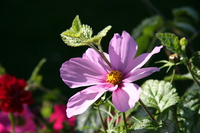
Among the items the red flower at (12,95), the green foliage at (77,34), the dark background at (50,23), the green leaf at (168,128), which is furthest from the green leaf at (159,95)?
the dark background at (50,23)

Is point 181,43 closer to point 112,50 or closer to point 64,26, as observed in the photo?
point 112,50

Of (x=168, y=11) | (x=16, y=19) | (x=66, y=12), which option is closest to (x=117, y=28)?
(x=168, y=11)

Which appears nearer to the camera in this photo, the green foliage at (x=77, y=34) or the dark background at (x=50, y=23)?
the green foliage at (x=77, y=34)

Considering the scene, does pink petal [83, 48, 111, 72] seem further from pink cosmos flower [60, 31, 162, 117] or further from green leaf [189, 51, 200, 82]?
green leaf [189, 51, 200, 82]

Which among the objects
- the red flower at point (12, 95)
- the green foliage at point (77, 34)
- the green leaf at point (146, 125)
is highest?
the red flower at point (12, 95)

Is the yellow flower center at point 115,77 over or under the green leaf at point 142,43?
under

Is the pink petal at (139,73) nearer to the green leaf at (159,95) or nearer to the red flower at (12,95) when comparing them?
the green leaf at (159,95)

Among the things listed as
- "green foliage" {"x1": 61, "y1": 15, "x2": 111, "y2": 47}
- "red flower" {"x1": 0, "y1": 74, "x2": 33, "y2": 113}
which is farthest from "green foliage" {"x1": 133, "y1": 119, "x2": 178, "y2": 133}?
"red flower" {"x1": 0, "y1": 74, "x2": 33, "y2": 113}
